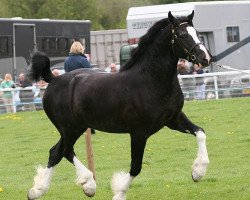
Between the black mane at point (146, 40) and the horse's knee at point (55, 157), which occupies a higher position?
the black mane at point (146, 40)

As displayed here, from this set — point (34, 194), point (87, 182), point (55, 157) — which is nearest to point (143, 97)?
point (87, 182)

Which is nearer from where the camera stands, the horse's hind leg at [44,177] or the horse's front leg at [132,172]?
the horse's front leg at [132,172]

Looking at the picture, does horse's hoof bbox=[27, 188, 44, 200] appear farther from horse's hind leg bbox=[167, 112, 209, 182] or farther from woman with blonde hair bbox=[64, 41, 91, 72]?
woman with blonde hair bbox=[64, 41, 91, 72]

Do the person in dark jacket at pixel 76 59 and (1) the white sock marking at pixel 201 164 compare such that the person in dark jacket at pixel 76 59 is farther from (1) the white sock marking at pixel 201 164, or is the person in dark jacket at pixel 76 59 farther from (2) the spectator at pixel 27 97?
(2) the spectator at pixel 27 97

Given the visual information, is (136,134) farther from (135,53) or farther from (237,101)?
(237,101)

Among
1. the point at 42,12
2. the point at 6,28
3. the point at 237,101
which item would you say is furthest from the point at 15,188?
the point at 42,12

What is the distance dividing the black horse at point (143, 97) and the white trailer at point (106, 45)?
40929mm

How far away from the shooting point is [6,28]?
35.9 m

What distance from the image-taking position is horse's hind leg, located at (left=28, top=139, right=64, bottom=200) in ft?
35.6

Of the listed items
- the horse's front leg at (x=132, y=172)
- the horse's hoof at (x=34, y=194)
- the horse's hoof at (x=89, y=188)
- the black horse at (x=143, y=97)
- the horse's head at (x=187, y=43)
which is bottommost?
the horse's hoof at (x=34, y=194)

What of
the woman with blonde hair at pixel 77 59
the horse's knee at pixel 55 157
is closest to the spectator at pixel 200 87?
the woman with blonde hair at pixel 77 59

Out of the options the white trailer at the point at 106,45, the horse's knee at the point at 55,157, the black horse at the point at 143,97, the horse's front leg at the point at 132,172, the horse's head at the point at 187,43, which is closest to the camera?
the horse's head at the point at 187,43

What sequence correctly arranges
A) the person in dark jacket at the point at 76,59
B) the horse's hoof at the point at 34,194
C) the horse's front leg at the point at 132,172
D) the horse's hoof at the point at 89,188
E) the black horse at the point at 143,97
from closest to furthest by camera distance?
the black horse at the point at 143,97, the horse's front leg at the point at 132,172, the horse's hoof at the point at 89,188, the horse's hoof at the point at 34,194, the person in dark jacket at the point at 76,59

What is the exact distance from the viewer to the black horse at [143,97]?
9914 millimetres
